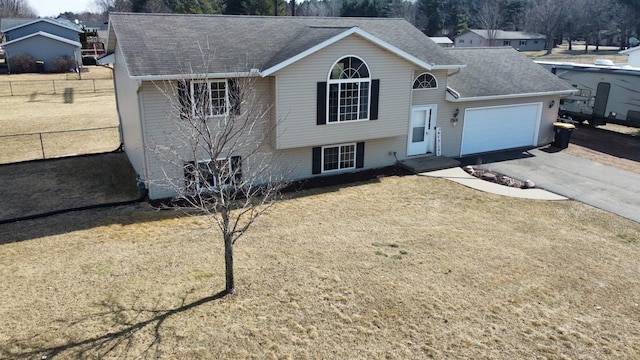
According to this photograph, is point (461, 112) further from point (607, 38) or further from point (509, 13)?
point (607, 38)

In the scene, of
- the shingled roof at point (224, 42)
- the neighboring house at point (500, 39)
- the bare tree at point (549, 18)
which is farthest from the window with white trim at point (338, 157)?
the bare tree at point (549, 18)

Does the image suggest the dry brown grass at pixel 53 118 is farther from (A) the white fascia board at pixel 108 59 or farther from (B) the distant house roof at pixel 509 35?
(B) the distant house roof at pixel 509 35

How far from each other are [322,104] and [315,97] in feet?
1.11

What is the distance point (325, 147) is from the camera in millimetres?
16969

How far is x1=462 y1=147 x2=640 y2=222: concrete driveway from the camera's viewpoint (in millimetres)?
15311

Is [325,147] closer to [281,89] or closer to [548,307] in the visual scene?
[281,89]

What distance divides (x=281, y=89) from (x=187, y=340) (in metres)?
9.02

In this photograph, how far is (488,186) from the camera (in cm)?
1655

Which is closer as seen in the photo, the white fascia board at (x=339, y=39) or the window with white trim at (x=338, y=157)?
the white fascia board at (x=339, y=39)

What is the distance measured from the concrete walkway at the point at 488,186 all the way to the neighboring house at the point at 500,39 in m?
59.7

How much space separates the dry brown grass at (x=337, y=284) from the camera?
8.11 m

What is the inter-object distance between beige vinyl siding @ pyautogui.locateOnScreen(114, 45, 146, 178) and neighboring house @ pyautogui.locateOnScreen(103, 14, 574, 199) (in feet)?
0.20

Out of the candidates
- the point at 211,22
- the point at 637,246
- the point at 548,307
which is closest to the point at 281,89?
the point at 211,22

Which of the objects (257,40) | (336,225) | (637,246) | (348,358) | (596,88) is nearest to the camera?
(348,358)
